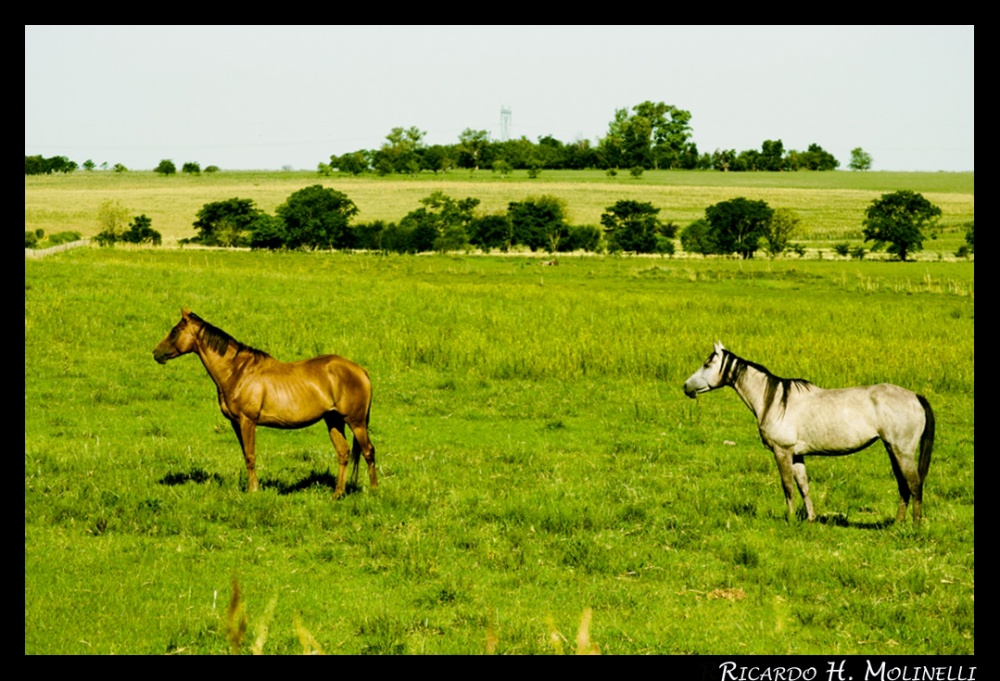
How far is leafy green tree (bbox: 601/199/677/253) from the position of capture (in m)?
101

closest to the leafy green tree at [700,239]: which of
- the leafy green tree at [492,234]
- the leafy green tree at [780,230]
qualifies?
the leafy green tree at [780,230]

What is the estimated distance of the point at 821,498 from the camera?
13648 mm

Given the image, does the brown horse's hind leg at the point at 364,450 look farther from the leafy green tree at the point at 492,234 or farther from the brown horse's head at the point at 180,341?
the leafy green tree at the point at 492,234

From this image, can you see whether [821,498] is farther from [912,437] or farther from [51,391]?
[51,391]

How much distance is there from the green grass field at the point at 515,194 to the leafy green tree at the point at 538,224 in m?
24.8

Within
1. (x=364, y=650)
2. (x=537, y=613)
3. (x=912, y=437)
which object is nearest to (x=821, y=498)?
(x=912, y=437)

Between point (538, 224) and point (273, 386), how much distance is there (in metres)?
93.7

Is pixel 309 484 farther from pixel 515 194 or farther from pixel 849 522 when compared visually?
pixel 515 194

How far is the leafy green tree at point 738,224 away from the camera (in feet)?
317

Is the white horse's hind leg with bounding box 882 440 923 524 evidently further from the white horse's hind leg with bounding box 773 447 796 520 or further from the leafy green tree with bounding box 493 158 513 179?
the leafy green tree with bounding box 493 158 513 179

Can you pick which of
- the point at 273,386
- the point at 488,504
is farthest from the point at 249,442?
the point at 488,504

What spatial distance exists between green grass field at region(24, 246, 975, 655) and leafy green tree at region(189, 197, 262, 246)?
74294 millimetres

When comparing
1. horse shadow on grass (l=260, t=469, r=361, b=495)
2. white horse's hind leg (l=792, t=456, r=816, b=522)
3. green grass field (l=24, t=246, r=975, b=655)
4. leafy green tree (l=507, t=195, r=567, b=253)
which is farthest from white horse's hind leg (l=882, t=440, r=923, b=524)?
leafy green tree (l=507, t=195, r=567, b=253)
